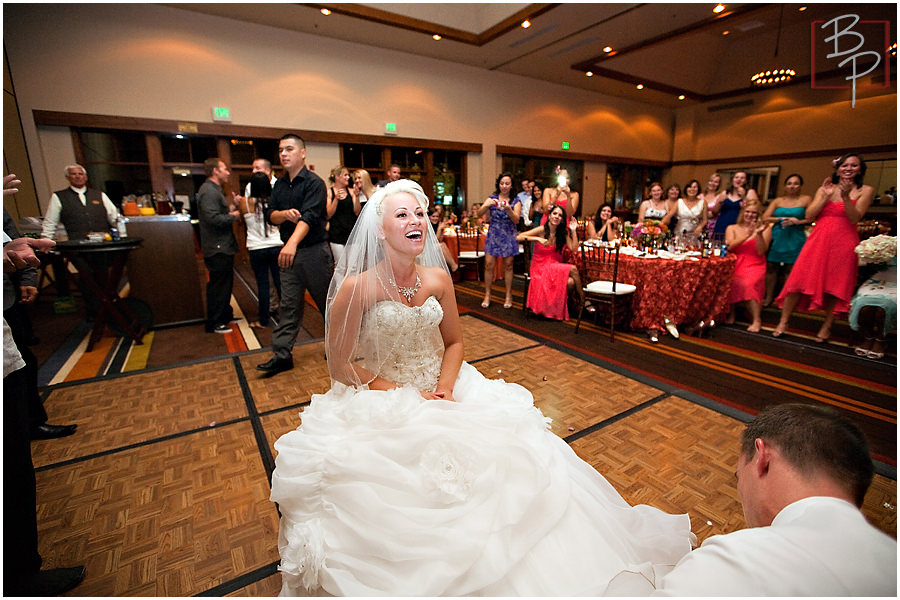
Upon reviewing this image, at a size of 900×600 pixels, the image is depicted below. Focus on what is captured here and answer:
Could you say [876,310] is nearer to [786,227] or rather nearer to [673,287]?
[786,227]

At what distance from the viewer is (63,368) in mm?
3191

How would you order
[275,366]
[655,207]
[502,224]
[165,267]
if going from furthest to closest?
[655,207] < [502,224] < [165,267] < [275,366]

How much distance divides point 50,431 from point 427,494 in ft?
8.01

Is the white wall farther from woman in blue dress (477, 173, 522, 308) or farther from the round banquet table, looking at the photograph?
woman in blue dress (477, 173, 522, 308)

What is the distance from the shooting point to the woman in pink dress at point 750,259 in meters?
4.20

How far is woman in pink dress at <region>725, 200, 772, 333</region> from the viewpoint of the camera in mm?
4199

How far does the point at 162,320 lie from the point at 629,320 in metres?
4.88

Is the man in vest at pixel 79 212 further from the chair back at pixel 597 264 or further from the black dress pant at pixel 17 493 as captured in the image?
the chair back at pixel 597 264

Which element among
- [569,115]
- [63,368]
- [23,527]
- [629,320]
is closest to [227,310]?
[63,368]

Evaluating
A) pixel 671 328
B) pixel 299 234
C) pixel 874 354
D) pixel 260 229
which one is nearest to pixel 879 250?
pixel 874 354

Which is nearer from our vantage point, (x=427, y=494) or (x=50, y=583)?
(x=427, y=494)

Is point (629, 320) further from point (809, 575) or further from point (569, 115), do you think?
point (569, 115)

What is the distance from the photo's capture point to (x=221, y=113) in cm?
650

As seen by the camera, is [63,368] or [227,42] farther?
[227,42]
